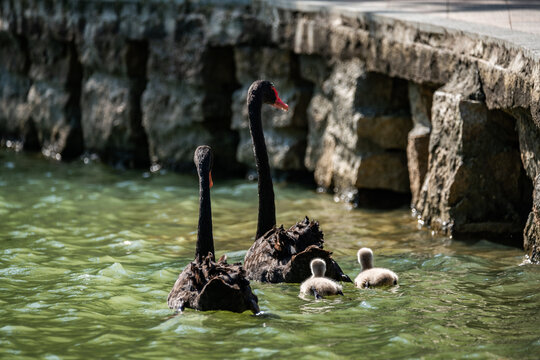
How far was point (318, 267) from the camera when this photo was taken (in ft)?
18.6

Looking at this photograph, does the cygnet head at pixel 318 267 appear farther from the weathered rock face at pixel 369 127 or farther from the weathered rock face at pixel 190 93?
the weathered rock face at pixel 190 93

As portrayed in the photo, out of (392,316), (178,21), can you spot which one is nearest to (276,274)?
(392,316)

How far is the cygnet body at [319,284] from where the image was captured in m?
5.57

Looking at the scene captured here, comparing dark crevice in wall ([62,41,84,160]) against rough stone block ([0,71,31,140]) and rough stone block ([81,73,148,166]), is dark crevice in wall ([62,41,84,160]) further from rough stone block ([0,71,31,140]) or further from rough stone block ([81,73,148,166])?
rough stone block ([0,71,31,140])

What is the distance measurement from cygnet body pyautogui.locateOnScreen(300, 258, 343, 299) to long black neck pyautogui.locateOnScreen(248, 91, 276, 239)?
0.96m

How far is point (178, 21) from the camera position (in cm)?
1100

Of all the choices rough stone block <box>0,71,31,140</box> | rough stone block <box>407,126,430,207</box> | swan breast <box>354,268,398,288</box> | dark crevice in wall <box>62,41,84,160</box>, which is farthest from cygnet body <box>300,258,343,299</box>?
rough stone block <box>0,71,31,140</box>

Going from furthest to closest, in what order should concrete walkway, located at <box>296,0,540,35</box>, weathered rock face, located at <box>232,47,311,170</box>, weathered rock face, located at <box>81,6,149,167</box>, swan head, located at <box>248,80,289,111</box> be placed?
weathered rock face, located at <box>81,6,149,167</box> → weathered rock face, located at <box>232,47,311,170</box> → concrete walkway, located at <box>296,0,540,35</box> → swan head, located at <box>248,80,289,111</box>

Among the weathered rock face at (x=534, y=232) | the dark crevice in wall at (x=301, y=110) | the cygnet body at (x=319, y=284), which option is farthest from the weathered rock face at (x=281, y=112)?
the cygnet body at (x=319, y=284)

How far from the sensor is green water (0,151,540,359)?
4.73 meters

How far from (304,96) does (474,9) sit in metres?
2.25

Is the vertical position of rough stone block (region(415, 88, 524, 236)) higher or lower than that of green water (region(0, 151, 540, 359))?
higher

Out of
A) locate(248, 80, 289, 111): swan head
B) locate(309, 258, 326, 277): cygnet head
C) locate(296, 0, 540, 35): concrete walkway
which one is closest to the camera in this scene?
locate(309, 258, 326, 277): cygnet head

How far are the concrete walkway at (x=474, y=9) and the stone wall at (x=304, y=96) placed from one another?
36 centimetres
